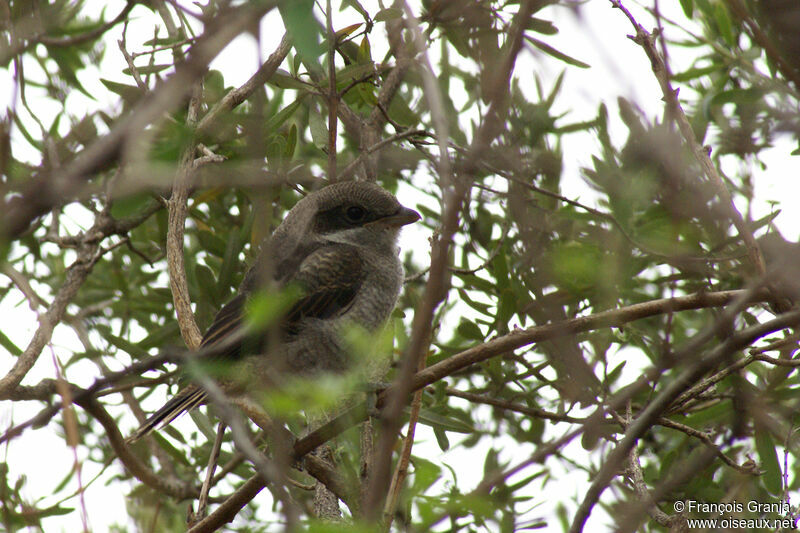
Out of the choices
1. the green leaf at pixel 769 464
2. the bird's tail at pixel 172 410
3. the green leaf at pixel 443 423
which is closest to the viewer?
the green leaf at pixel 769 464

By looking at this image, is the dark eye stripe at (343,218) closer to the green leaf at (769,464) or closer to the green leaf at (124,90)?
the green leaf at (124,90)

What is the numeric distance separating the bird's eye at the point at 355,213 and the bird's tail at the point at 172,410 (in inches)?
49.3

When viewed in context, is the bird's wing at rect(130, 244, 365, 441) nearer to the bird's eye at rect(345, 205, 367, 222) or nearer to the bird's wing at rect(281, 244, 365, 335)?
the bird's wing at rect(281, 244, 365, 335)

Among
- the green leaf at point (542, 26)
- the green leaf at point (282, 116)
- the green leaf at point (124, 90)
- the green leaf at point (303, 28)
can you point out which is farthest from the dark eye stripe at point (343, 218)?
the green leaf at point (303, 28)

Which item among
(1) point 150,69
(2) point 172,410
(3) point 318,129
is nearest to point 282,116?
(3) point 318,129

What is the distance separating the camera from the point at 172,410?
2.98 metres

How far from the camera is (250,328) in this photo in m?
1.78

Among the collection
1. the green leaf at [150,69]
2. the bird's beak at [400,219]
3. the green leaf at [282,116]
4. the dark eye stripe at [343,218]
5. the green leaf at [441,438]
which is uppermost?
the green leaf at [150,69]

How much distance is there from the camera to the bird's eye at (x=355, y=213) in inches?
154

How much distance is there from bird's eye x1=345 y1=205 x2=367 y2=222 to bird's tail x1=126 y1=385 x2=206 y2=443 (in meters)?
1.25

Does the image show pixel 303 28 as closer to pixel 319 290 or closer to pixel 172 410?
pixel 172 410

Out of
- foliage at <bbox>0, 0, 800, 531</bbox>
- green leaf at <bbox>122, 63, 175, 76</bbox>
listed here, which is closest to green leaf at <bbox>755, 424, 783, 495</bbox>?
foliage at <bbox>0, 0, 800, 531</bbox>

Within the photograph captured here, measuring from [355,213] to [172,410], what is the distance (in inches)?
53.8

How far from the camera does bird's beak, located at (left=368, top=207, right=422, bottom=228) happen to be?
12.5 feet
